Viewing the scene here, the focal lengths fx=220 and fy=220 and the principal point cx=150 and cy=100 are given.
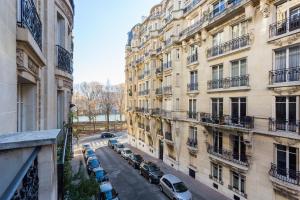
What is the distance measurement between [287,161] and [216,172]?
6805mm

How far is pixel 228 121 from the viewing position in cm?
1633

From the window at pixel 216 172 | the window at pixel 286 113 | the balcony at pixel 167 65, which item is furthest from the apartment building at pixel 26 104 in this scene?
the balcony at pixel 167 65

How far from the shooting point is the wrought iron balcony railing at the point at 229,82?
1514 centimetres

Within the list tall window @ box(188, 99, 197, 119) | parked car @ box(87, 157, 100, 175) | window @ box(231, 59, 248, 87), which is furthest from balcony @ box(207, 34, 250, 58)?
parked car @ box(87, 157, 100, 175)

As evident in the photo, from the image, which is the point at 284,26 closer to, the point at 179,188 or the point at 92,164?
the point at 179,188

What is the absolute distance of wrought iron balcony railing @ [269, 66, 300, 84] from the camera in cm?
1180

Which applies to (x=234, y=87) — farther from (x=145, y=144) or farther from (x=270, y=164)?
(x=145, y=144)

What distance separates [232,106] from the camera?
16375 mm

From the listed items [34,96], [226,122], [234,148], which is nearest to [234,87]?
[226,122]

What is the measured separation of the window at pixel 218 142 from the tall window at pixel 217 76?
3.85m

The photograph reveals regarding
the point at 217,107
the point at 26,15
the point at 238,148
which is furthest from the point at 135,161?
the point at 26,15

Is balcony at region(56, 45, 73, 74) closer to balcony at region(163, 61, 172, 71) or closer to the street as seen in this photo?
the street

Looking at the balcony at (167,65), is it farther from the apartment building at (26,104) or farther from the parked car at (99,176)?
the apartment building at (26,104)

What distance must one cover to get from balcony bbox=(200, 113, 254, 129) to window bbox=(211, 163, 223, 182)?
142 inches
